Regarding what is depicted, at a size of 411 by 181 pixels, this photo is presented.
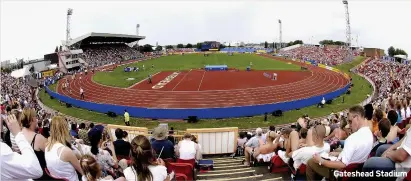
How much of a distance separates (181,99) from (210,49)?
3396 inches

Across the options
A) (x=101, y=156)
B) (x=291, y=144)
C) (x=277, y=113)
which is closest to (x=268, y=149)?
(x=291, y=144)

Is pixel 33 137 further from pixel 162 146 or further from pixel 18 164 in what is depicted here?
pixel 162 146

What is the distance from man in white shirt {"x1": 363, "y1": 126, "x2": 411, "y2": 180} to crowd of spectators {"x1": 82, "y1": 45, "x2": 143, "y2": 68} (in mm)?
70600

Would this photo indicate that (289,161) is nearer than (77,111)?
Yes

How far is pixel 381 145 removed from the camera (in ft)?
17.1

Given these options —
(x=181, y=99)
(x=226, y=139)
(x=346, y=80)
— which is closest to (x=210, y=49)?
(x=346, y=80)

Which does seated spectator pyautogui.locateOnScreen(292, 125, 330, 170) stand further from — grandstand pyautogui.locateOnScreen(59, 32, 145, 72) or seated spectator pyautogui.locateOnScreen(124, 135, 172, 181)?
grandstand pyautogui.locateOnScreen(59, 32, 145, 72)

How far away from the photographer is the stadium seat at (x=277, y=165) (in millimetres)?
7428

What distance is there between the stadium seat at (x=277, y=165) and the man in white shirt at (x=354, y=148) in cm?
224

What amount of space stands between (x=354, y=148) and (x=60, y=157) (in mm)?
4139

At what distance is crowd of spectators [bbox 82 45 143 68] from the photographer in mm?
73062

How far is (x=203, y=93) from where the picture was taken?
34250mm

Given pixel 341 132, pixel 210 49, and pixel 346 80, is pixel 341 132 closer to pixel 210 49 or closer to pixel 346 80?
pixel 346 80
